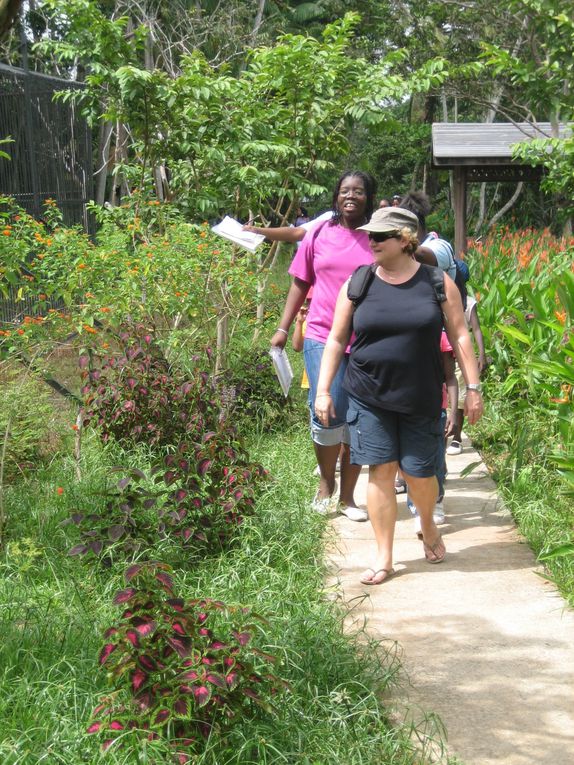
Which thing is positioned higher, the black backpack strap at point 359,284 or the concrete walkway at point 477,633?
the black backpack strap at point 359,284

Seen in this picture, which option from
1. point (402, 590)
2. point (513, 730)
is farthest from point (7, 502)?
point (513, 730)

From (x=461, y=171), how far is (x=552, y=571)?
13415mm

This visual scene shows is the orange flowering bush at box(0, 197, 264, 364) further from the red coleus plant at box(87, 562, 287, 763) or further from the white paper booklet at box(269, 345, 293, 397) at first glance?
the red coleus plant at box(87, 562, 287, 763)

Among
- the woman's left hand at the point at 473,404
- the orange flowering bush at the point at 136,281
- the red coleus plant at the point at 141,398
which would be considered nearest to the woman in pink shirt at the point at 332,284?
the red coleus plant at the point at 141,398

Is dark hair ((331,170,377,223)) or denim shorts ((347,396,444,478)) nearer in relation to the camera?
denim shorts ((347,396,444,478))

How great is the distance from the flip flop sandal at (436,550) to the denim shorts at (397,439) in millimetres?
479

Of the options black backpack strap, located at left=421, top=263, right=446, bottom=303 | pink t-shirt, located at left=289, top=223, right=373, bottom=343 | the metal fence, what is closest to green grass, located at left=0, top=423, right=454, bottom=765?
pink t-shirt, located at left=289, top=223, right=373, bottom=343

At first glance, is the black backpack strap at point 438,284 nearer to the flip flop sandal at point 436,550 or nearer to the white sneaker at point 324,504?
the flip flop sandal at point 436,550

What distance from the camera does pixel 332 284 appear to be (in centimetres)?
610

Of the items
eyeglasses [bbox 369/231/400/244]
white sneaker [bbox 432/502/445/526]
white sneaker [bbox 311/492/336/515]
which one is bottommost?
white sneaker [bbox 432/502/445/526]

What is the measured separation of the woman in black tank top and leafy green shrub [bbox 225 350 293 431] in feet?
9.73

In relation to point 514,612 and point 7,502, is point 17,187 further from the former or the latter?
point 514,612

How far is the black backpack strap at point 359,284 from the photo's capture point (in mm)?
5109

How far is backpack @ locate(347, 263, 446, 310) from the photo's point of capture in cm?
507
